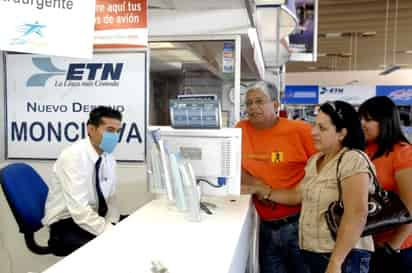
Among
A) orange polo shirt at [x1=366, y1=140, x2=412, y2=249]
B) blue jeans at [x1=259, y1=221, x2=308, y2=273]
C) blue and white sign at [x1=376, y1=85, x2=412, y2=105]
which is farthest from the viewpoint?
blue and white sign at [x1=376, y1=85, x2=412, y2=105]

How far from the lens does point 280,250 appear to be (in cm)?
264

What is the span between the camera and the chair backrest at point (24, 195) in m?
2.73

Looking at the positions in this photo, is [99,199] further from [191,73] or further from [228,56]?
[191,73]

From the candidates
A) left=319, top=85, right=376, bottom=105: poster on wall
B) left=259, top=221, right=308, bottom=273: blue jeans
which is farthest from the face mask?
left=319, top=85, right=376, bottom=105: poster on wall

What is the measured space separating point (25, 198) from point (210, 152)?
4.66 feet

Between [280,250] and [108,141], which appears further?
[108,141]

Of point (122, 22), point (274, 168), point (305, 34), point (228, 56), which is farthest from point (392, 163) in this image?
point (305, 34)

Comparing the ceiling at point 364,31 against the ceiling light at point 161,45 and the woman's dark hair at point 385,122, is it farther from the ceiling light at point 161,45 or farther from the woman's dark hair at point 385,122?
the woman's dark hair at point 385,122

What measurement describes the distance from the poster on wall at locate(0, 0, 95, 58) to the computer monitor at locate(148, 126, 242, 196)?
0.64 m

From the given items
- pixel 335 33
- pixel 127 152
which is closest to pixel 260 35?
pixel 127 152

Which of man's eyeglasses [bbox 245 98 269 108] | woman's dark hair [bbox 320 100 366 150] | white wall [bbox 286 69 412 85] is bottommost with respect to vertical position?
woman's dark hair [bbox 320 100 366 150]

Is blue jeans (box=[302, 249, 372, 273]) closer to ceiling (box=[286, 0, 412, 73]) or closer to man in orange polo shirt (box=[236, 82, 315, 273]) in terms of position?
man in orange polo shirt (box=[236, 82, 315, 273])

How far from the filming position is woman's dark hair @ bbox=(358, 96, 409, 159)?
2.29 meters

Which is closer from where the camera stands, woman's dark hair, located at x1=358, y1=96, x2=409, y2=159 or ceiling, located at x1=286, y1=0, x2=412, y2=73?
woman's dark hair, located at x1=358, y1=96, x2=409, y2=159
